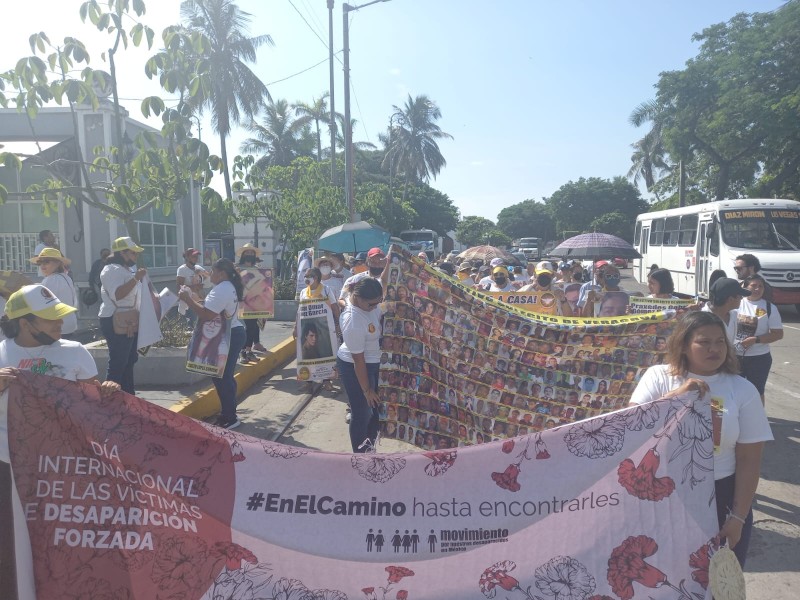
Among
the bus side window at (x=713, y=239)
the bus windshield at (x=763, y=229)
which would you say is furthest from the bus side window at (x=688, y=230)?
the bus windshield at (x=763, y=229)

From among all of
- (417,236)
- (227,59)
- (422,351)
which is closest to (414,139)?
(417,236)

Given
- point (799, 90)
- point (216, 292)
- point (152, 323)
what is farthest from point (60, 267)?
point (799, 90)

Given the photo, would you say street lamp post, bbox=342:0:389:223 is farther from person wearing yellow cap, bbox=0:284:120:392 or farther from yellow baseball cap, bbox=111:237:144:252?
person wearing yellow cap, bbox=0:284:120:392

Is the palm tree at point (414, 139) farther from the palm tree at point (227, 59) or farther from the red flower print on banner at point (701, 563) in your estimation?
the red flower print on banner at point (701, 563)

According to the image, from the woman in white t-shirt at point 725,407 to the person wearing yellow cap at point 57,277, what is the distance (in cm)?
584

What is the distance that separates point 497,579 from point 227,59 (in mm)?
34566

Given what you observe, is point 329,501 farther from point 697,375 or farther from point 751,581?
point 751,581

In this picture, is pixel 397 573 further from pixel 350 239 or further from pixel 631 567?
pixel 350 239

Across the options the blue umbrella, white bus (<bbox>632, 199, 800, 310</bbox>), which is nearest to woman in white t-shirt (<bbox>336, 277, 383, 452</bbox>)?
the blue umbrella

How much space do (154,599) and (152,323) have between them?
4.44m

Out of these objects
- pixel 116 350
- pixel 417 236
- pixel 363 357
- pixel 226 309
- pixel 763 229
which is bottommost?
pixel 116 350

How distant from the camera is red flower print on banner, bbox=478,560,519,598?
284 cm

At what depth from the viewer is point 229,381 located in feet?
22.3

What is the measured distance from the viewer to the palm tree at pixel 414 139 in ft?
198
